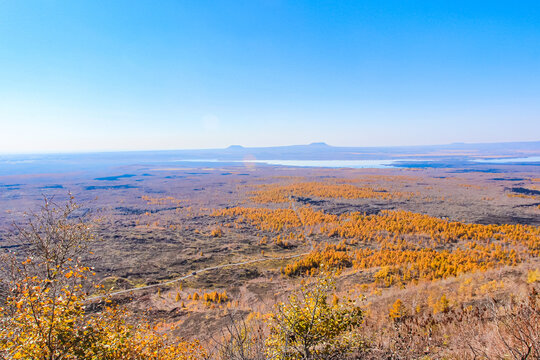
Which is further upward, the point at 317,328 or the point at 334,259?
the point at 317,328

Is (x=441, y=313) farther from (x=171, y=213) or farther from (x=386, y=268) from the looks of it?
(x=171, y=213)

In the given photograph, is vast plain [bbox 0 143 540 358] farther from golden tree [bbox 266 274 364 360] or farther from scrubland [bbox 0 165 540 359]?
golden tree [bbox 266 274 364 360]

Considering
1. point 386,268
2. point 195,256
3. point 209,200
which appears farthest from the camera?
point 209,200

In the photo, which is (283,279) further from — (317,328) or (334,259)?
(317,328)

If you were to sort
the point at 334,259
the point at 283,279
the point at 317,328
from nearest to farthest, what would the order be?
the point at 317,328, the point at 283,279, the point at 334,259

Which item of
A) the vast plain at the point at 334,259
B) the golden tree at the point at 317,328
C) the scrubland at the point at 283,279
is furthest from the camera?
the vast plain at the point at 334,259

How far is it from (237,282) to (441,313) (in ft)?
52.9

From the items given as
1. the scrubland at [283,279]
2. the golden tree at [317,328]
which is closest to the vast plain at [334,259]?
the scrubland at [283,279]

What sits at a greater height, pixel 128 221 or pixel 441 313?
pixel 441 313

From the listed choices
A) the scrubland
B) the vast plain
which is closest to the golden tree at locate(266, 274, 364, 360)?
the scrubland

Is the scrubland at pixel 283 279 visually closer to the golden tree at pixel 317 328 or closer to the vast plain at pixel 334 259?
the golden tree at pixel 317 328

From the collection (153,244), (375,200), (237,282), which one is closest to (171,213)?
(153,244)

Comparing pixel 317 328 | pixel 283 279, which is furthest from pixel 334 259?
pixel 317 328

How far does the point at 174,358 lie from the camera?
6379 mm
